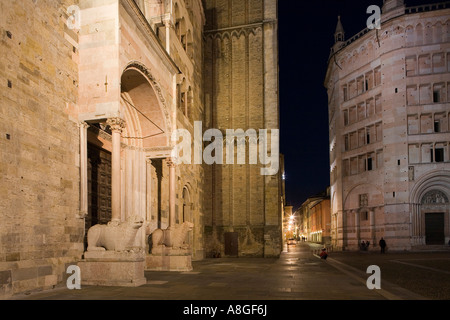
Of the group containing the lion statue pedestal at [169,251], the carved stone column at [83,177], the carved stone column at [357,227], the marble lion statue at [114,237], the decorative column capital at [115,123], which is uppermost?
the decorative column capital at [115,123]

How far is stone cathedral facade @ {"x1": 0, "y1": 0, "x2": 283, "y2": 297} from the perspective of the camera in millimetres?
9086

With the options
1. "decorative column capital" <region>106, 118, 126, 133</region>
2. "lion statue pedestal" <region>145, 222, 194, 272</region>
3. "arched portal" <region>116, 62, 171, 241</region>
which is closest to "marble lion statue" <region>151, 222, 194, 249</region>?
"lion statue pedestal" <region>145, 222, 194, 272</region>

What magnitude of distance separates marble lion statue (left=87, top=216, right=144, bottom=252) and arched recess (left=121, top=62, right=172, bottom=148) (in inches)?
235

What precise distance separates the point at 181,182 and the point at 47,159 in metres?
11.8

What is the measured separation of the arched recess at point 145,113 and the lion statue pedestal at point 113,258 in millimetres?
6059

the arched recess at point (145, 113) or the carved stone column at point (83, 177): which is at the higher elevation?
the arched recess at point (145, 113)

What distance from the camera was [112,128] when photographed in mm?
11523

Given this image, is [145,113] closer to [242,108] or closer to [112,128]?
[112,128]

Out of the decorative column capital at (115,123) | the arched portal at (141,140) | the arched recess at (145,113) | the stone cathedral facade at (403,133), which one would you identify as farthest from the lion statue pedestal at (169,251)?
the stone cathedral facade at (403,133)

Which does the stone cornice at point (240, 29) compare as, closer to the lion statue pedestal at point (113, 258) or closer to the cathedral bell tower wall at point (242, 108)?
the cathedral bell tower wall at point (242, 108)

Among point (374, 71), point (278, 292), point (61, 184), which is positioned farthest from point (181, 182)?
point (374, 71)

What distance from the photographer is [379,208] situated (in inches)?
1563

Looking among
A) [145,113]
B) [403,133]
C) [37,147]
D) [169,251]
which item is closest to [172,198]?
[169,251]

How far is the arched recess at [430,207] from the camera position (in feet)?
121
